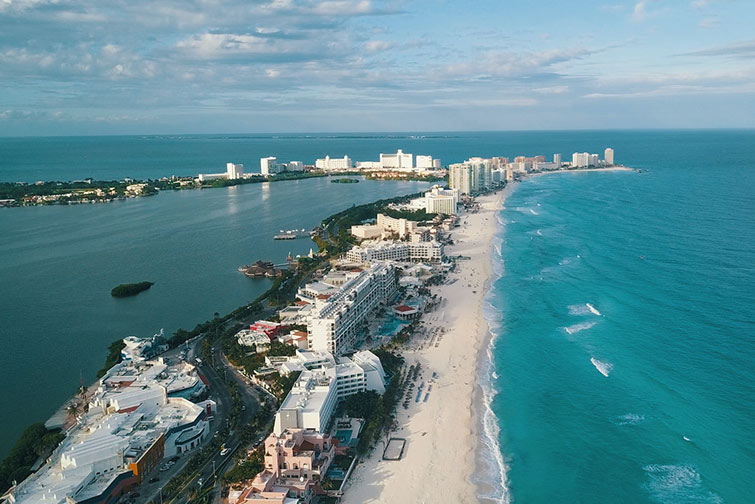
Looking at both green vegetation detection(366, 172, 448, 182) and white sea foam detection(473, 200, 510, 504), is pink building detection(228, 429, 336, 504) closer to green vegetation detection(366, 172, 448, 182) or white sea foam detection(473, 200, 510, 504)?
white sea foam detection(473, 200, 510, 504)

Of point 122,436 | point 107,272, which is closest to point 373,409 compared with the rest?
point 122,436

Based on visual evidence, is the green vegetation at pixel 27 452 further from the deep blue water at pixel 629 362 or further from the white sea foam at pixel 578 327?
the white sea foam at pixel 578 327

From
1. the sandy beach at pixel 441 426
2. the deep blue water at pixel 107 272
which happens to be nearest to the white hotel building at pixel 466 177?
the deep blue water at pixel 107 272

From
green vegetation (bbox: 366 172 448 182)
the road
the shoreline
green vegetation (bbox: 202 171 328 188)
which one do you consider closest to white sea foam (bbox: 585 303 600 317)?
the shoreline

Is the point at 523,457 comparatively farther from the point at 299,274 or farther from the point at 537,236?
the point at 537,236

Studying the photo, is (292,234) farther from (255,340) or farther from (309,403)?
(309,403)

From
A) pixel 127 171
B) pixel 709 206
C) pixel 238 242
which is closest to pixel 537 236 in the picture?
pixel 709 206
